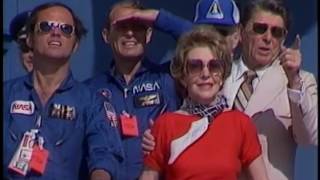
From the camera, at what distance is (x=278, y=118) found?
393cm

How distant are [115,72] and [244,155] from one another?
68cm

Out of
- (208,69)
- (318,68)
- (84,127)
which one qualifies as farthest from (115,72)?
(318,68)

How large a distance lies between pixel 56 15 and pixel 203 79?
2.06 ft

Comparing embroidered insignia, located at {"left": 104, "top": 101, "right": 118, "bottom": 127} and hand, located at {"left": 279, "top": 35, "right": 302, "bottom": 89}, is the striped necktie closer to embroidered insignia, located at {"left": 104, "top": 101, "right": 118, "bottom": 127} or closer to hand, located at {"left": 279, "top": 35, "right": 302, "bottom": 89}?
hand, located at {"left": 279, "top": 35, "right": 302, "bottom": 89}

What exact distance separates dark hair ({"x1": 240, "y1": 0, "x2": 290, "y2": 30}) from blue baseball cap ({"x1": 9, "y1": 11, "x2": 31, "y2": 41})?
2.61ft

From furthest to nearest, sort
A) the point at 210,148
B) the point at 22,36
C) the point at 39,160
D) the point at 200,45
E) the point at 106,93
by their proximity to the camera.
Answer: the point at 22,36 < the point at 106,93 < the point at 39,160 < the point at 200,45 < the point at 210,148

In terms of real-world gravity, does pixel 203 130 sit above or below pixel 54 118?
above

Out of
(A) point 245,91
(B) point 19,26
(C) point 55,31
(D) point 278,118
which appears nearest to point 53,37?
(C) point 55,31

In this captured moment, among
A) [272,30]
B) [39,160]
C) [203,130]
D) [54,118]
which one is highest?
[272,30]

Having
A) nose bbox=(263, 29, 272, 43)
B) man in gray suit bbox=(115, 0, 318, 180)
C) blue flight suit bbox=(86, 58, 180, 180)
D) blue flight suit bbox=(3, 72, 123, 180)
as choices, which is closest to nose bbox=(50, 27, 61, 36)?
blue flight suit bbox=(3, 72, 123, 180)

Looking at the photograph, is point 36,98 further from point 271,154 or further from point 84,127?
point 271,154

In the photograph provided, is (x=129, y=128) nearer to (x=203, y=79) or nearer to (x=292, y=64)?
(x=203, y=79)

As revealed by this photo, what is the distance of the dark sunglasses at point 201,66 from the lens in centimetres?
368

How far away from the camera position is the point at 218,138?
366 centimetres
